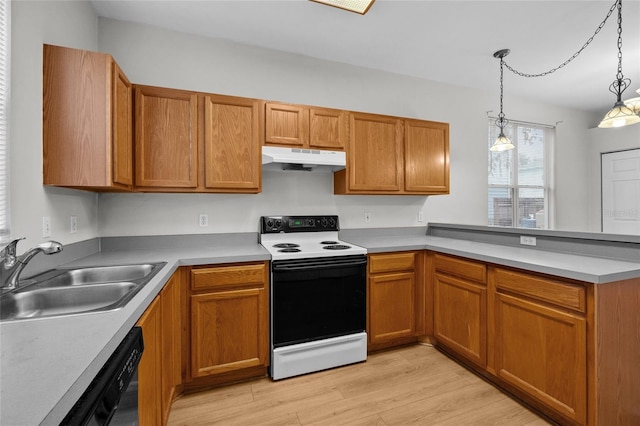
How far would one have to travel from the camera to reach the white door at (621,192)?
407cm

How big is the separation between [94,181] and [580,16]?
3722mm

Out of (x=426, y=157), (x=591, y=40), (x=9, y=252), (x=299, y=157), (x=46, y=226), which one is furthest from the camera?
(x=426, y=157)

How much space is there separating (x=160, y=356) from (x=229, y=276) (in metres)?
0.65

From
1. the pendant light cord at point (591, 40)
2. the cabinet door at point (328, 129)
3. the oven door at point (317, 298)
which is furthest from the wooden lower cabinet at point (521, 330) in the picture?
the pendant light cord at point (591, 40)

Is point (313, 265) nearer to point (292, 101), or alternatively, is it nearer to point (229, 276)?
point (229, 276)

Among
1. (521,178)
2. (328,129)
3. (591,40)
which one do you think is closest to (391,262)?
(328,129)

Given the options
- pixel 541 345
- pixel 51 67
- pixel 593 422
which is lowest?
pixel 593 422

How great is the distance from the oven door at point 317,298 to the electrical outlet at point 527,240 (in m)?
1.26

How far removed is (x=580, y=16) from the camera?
7.80 ft

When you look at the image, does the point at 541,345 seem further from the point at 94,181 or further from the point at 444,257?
the point at 94,181

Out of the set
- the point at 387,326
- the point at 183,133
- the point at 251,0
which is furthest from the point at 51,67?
the point at 387,326

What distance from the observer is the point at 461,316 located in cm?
229

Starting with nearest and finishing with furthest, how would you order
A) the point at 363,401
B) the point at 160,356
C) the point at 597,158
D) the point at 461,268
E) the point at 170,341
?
the point at 160,356 → the point at 170,341 → the point at 363,401 → the point at 461,268 → the point at 597,158

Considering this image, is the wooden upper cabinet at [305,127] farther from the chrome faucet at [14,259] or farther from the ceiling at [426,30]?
the chrome faucet at [14,259]
